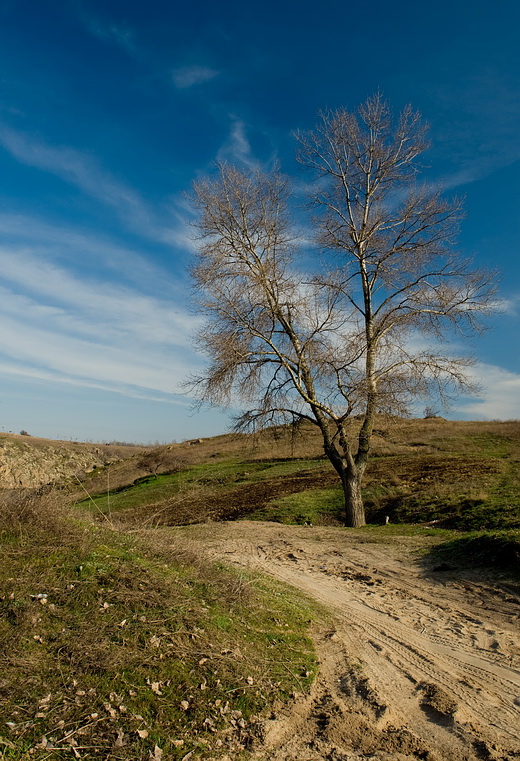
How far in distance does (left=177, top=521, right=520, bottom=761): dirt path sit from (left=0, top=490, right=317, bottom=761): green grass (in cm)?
38

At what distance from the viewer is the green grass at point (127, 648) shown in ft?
11.1

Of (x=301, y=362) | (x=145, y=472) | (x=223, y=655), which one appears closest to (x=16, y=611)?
(x=223, y=655)

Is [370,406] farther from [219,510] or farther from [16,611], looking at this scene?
[16,611]

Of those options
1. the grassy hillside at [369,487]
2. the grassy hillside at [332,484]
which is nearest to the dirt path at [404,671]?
the grassy hillside at [369,487]

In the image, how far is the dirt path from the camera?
3.68 metres

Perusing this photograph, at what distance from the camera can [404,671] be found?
4988mm

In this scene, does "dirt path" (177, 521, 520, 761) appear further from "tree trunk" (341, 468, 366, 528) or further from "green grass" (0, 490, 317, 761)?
"tree trunk" (341, 468, 366, 528)

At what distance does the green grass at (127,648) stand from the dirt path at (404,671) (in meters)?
0.38

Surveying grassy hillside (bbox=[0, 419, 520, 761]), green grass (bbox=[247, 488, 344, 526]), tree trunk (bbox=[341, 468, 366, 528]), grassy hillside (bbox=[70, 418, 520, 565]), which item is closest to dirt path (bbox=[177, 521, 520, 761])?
grassy hillside (bbox=[0, 419, 520, 761])

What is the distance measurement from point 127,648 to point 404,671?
2.88 meters

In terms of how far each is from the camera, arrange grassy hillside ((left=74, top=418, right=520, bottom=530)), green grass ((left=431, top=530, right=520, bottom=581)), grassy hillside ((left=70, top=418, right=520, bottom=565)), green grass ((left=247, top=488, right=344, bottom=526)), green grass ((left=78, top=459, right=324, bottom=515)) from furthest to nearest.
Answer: green grass ((left=78, top=459, right=324, bottom=515))
green grass ((left=247, top=488, right=344, bottom=526))
grassy hillside ((left=74, top=418, right=520, bottom=530))
grassy hillside ((left=70, top=418, right=520, bottom=565))
green grass ((left=431, top=530, right=520, bottom=581))

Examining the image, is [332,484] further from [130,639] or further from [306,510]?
[130,639]

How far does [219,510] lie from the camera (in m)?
21.1

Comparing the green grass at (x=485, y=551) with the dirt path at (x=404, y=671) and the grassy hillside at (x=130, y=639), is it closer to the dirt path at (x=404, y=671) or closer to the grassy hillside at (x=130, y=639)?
the grassy hillside at (x=130, y=639)
